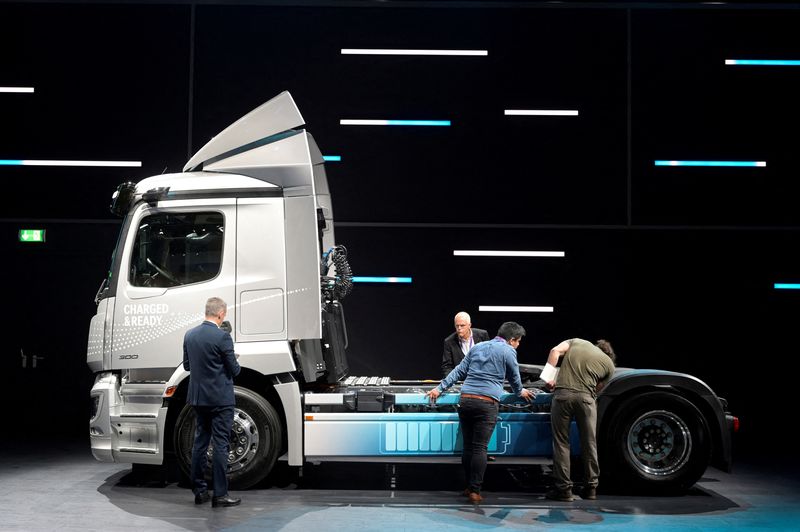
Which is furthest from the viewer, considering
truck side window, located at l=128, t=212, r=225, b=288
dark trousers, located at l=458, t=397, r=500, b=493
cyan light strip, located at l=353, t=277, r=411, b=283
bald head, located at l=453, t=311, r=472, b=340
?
cyan light strip, located at l=353, t=277, r=411, b=283

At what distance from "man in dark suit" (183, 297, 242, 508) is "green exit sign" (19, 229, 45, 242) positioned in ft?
22.4

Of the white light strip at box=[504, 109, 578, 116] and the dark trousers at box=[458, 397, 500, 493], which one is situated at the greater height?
the white light strip at box=[504, 109, 578, 116]

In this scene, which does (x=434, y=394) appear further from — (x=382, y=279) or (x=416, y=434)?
(x=382, y=279)

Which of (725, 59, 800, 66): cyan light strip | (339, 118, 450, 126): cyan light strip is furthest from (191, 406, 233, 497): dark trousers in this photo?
(725, 59, 800, 66): cyan light strip

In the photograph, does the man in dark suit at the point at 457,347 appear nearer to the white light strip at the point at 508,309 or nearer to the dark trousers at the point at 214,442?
the white light strip at the point at 508,309

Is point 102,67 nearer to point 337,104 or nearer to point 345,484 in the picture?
point 337,104

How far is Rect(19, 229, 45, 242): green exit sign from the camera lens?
1244 centimetres

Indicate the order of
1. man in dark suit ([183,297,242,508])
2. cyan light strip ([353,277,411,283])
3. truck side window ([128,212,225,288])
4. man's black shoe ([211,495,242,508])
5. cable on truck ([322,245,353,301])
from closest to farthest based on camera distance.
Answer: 1. man in dark suit ([183,297,242,508])
2. man's black shoe ([211,495,242,508])
3. truck side window ([128,212,225,288])
4. cable on truck ([322,245,353,301])
5. cyan light strip ([353,277,411,283])

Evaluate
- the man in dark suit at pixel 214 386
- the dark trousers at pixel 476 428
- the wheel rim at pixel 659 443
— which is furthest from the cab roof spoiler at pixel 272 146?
the wheel rim at pixel 659 443

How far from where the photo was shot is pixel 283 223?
7574mm

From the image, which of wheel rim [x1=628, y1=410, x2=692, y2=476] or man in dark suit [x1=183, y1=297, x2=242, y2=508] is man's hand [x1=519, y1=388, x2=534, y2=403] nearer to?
wheel rim [x1=628, y1=410, x2=692, y2=476]

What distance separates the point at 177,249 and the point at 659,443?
504 centimetres

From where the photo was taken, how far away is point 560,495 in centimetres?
730

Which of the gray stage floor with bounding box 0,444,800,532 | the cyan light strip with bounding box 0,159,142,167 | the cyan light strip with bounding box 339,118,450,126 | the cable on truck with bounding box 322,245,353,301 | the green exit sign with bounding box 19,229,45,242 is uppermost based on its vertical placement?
the cyan light strip with bounding box 339,118,450,126
